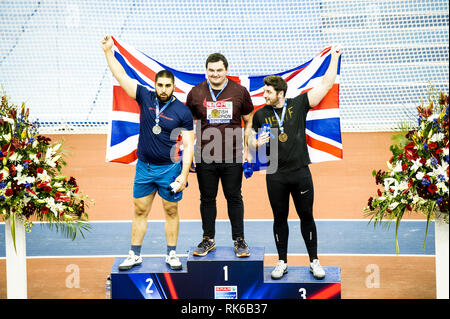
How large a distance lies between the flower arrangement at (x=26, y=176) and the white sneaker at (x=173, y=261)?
102 centimetres

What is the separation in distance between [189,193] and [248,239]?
2.46 m

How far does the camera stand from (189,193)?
32.3ft

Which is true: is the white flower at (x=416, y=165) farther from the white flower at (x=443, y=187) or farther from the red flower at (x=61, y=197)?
the red flower at (x=61, y=197)

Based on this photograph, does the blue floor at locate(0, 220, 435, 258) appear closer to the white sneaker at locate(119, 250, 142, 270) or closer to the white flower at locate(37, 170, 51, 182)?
the white sneaker at locate(119, 250, 142, 270)

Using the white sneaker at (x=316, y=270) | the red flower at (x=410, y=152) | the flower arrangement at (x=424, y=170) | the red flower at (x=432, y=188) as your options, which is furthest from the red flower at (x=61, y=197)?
the red flower at (x=432, y=188)

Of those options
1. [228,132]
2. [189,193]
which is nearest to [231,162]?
[228,132]

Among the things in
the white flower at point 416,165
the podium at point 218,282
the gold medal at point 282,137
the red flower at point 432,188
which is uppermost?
the gold medal at point 282,137

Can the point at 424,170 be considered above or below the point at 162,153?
below

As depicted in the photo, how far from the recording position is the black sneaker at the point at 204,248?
5.59m

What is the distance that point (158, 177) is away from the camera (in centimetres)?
562

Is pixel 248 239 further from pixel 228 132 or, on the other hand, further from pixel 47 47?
pixel 47 47

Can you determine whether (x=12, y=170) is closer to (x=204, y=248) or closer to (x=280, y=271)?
(x=204, y=248)

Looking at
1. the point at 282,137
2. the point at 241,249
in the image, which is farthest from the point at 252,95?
the point at 241,249

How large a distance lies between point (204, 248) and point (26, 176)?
1.76 metres
